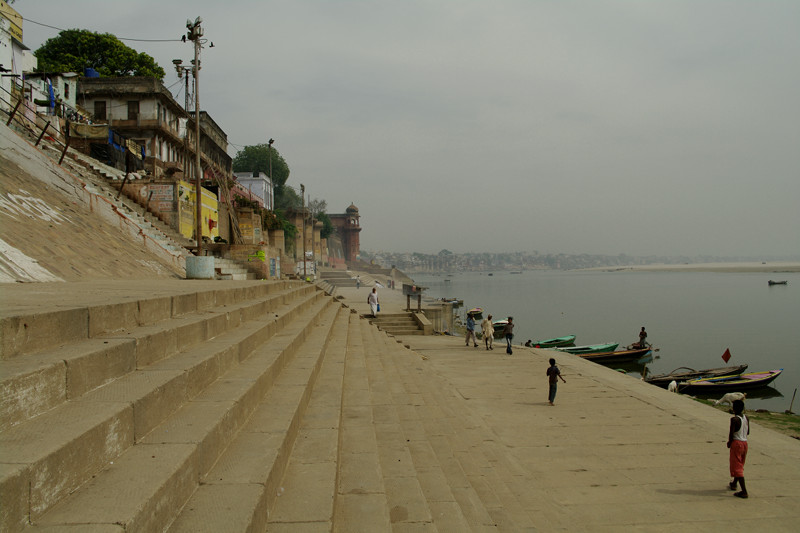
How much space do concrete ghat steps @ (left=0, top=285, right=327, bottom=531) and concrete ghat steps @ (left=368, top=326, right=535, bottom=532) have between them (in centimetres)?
241

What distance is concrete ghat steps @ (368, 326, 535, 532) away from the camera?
4.21 meters

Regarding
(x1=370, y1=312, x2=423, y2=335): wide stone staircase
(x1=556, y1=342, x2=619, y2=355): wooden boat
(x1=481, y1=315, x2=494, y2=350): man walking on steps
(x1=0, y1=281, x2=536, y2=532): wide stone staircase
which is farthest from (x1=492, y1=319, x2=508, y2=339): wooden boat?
(x1=0, y1=281, x2=536, y2=532): wide stone staircase

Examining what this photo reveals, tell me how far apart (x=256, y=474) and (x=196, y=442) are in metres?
0.35

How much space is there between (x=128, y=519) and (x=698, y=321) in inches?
2001

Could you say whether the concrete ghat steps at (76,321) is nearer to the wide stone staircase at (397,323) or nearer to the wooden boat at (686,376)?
the wide stone staircase at (397,323)

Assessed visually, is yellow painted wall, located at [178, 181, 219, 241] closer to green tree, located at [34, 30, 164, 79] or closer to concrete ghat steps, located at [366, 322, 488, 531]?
concrete ghat steps, located at [366, 322, 488, 531]

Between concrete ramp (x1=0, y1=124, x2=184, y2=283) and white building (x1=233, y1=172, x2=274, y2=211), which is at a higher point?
white building (x1=233, y1=172, x2=274, y2=211)

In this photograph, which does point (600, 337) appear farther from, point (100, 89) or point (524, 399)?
point (100, 89)

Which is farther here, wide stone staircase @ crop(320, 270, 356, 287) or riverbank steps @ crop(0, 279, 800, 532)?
wide stone staircase @ crop(320, 270, 356, 287)

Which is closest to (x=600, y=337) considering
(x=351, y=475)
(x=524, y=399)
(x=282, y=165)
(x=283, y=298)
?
(x=524, y=399)

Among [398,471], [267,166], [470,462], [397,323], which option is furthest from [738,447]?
[267,166]

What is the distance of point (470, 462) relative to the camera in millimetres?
5441

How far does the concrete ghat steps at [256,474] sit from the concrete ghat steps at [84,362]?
2.36ft

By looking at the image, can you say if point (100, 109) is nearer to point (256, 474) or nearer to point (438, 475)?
point (438, 475)
